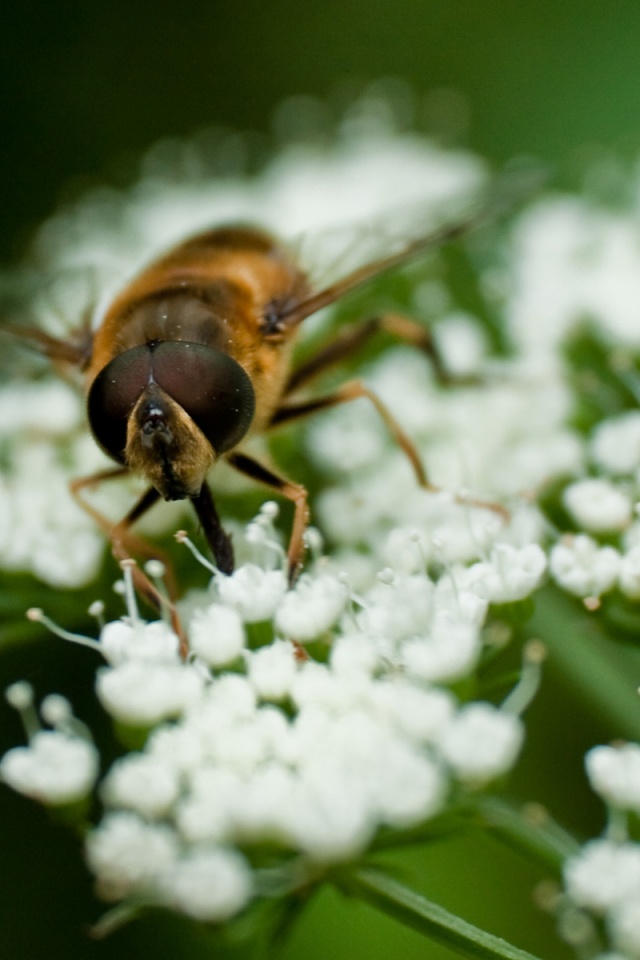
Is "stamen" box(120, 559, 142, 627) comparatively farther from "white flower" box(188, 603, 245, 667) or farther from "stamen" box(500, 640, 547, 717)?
"stamen" box(500, 640, 547, 717)

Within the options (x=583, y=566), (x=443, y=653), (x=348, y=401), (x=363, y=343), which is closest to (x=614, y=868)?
(x=443, y=653)

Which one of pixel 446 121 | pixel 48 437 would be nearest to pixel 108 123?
pixel 446 121

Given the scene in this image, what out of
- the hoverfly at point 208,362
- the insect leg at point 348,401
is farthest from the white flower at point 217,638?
the insect leg at point 348,401

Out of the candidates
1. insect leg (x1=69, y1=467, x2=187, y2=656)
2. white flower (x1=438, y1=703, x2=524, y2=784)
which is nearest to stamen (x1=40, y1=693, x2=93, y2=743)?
insect leg (x1=69, y1=467, x2=187, y2=656)

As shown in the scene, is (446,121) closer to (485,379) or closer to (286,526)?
(485,379)

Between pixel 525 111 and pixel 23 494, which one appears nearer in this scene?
pixel 23 494

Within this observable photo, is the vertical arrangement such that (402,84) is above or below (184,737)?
above

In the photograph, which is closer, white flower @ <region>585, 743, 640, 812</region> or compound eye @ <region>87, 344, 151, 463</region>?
white flower @ <region>585, 743, 640, 812</region>

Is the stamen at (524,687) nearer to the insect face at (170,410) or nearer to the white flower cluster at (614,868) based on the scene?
the white flower cluster at (614,868)
